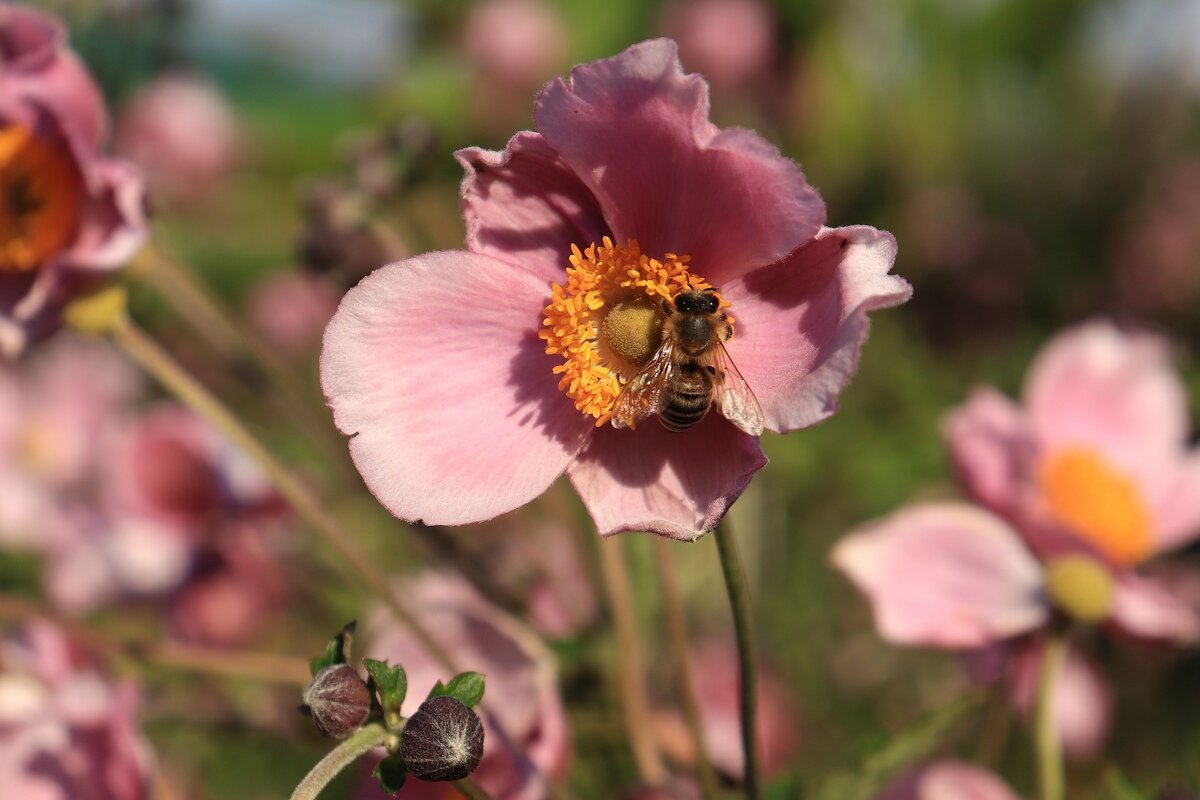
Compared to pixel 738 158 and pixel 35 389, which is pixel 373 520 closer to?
pixel 35 389

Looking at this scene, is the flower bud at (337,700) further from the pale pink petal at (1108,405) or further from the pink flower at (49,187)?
the pale pink petal at (1108,405)

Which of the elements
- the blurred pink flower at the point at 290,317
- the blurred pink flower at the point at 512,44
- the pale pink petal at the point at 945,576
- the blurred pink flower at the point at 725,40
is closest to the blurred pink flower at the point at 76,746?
the pale pink petal at the point at 945,576

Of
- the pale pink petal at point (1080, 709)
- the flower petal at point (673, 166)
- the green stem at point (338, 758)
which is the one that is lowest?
the pale pink petal at point (1080, 709)

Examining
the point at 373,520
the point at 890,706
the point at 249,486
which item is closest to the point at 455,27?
the point at 373,520

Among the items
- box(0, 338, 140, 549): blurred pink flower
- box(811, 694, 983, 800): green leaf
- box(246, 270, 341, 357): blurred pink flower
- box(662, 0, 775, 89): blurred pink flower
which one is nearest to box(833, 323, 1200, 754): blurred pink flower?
box(811, 694, 983, 800): green leaf

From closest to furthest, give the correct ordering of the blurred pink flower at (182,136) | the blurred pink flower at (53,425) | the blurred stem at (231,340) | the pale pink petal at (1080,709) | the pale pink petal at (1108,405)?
the blurred stem at (231,340) < the pale pink petal at (1108,405) < the pale pink petal at (1080,709) < the blurred pink flower at (53,425) < the blurred pink flower at (182,136)

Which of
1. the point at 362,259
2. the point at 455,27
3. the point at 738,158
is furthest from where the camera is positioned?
the point at 455,27

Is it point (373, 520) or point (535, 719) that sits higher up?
point (535, 719)
